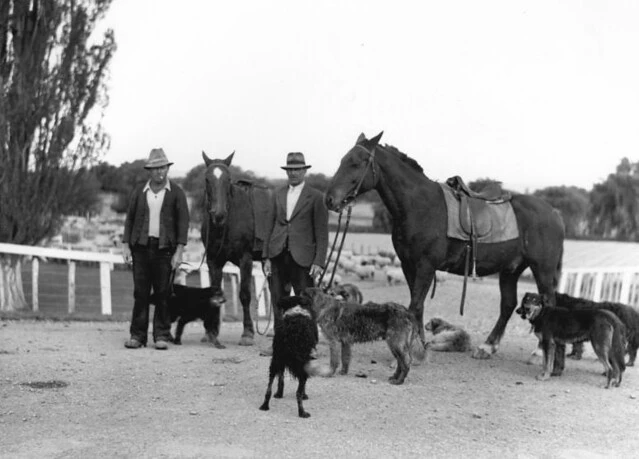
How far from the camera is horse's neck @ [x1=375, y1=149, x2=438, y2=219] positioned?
A: 9.32 metres

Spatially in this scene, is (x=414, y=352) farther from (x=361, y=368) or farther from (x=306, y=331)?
(x=306, y=331)

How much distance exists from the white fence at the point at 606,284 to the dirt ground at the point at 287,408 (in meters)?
7.75

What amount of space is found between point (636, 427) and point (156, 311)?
6.39 metres

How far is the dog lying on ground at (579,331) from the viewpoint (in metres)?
8.34

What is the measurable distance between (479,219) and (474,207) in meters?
0.18

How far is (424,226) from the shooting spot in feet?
30.7

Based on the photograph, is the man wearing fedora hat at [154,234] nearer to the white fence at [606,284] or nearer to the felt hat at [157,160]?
the felt hat at [157,160]

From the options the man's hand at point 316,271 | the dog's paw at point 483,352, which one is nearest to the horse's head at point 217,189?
the man's hand at point 316,271

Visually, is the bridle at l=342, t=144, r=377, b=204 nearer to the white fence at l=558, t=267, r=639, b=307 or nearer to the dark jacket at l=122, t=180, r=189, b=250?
the dark jacket at l=122, t=180, r=189, b=250

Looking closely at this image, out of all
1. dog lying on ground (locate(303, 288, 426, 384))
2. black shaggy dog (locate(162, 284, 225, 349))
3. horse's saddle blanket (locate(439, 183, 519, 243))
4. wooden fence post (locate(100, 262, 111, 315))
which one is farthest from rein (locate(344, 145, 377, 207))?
wooden fence post (locate(100, 262, 111, 315))

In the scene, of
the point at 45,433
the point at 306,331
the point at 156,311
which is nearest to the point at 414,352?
the point at 306,331

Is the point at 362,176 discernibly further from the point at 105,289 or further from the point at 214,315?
the point at 105,289

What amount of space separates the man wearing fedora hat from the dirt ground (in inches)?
28.6

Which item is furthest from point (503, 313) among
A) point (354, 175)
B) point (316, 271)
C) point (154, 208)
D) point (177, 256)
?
point (154, 208)
